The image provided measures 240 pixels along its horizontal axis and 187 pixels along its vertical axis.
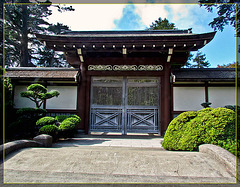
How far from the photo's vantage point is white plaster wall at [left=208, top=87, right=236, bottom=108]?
7996mm

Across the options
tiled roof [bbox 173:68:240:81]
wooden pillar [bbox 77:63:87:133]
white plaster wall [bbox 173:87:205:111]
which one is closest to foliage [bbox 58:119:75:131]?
wooden pillar [bbox 77:63:87:133]

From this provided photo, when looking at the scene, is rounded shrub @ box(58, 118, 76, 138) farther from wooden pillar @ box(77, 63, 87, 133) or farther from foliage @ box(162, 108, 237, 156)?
foliage @ box(162, 108, 237, 156)

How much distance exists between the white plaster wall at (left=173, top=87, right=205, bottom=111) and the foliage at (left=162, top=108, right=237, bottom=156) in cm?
356

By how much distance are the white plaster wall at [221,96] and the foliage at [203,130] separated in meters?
4.04

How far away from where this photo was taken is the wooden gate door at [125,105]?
8.30 m

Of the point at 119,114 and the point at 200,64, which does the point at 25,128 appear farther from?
the point at 200,64

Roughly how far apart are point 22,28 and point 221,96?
758 inches

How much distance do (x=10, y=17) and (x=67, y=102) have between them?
45.9ft

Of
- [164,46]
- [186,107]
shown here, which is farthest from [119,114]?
[164,46]

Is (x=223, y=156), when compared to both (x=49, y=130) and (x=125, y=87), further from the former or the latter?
(x=125, y=87)

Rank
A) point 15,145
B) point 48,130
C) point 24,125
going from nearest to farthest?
point 15,145
point 48,130
point 24,125

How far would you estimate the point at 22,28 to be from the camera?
1870 cm

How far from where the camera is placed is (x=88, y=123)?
27.4ft

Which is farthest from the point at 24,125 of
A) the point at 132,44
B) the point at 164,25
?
the point at 164,25
